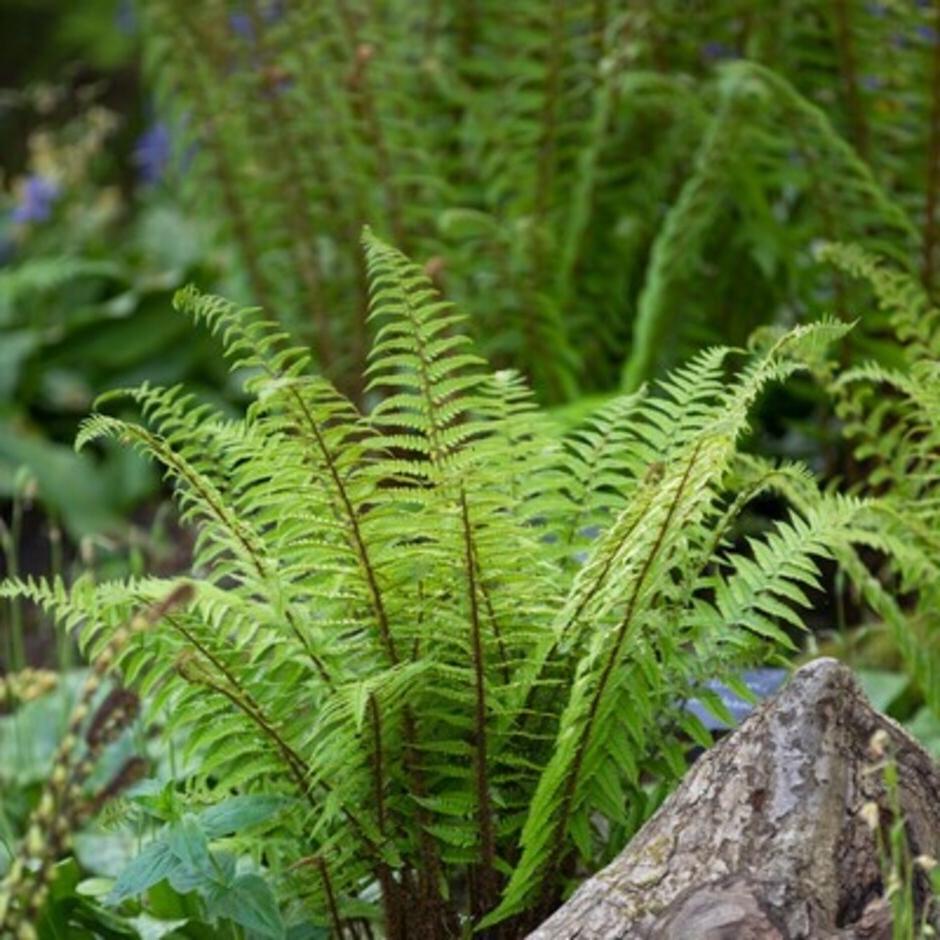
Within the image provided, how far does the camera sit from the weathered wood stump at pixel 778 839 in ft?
5.86

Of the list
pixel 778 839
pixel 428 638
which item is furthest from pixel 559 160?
pixel 778 839

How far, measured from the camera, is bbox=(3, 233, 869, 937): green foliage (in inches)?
77.8

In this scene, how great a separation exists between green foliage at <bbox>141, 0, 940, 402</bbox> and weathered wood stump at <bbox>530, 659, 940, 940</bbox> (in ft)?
6.31

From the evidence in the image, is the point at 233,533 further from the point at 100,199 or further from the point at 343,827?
the point at 100,199

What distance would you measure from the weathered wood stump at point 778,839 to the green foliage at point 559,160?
1.92 meters

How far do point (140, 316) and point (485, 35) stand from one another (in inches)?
68.4

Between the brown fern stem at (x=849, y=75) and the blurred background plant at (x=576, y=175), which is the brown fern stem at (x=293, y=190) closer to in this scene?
the blurred background plant at (x=576, y=175)

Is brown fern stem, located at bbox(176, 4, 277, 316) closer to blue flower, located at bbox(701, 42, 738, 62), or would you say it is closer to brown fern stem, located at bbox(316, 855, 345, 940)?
blue flower, located at bbox(701, 42, 738, 62)

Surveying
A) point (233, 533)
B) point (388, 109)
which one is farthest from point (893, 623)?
point (388, 109)

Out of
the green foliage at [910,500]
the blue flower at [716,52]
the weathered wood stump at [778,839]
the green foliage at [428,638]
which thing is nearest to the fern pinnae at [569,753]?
the green foliage at [428,638]

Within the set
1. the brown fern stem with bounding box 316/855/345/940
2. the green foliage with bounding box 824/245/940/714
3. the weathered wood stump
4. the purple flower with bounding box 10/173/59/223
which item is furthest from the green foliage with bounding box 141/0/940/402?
the purple flower with bounding box 10/173/59/223

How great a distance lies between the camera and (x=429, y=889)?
6.94 ft

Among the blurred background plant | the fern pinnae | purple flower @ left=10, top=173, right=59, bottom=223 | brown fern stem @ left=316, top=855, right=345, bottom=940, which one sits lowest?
brown fern stem @ left=316, top=855, right=345, bottom=940

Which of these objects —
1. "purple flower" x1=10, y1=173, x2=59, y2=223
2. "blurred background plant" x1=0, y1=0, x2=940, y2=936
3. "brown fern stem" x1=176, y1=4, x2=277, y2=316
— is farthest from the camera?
"purple flower" x1=10, y1=173, x2=59, y2=223
